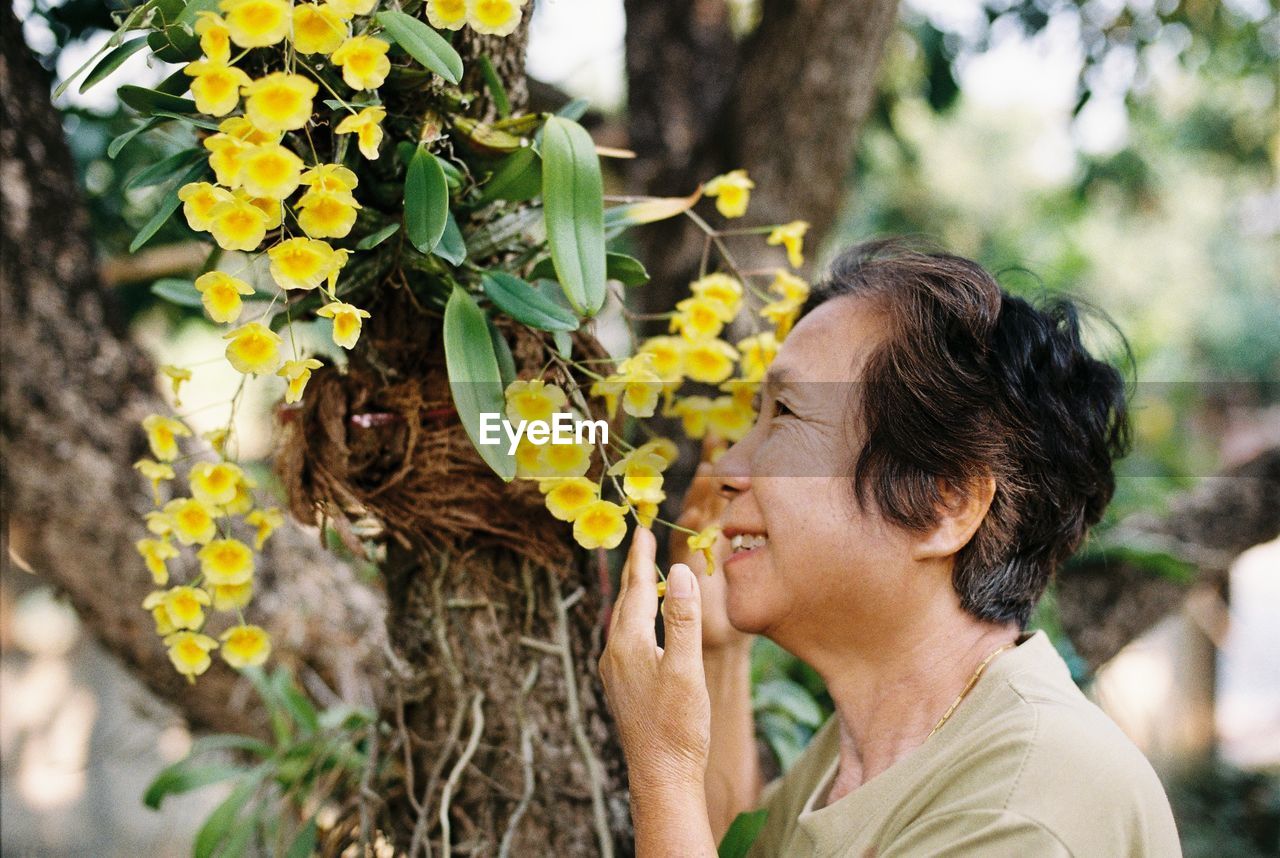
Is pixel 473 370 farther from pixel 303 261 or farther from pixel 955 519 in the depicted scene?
pixel 955 519

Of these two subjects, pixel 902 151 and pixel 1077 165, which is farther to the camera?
pixel 1077 165

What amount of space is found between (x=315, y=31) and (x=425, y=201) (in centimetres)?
15

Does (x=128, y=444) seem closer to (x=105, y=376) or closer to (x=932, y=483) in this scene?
(x=105, y=376)

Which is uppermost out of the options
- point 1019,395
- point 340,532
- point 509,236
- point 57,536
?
point 509,236

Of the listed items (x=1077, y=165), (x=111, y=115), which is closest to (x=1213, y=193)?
(x=1077, y=165)

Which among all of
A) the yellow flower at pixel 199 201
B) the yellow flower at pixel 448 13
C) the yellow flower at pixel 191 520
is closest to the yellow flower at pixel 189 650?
the yellow flower at pixel 191 520

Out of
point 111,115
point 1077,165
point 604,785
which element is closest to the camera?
point 604,785

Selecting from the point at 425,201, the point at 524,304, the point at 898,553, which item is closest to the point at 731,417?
the point at 898,553

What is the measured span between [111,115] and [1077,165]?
301cm

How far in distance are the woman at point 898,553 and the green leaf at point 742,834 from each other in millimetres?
45

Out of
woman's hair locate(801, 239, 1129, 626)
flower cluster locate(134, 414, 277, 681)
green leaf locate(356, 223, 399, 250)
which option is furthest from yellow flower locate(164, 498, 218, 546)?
woman's hair locate(801, 239, 1129, 626)

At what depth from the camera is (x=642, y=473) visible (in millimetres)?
885

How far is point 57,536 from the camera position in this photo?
1.63 m

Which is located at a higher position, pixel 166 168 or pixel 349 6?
pixel 349 6
